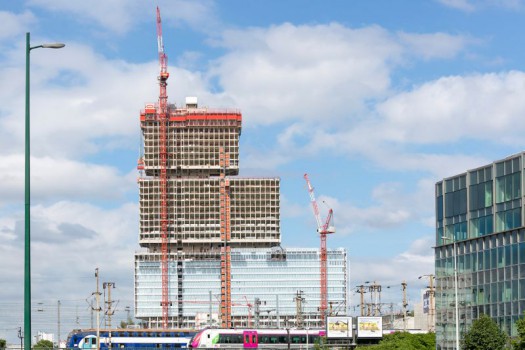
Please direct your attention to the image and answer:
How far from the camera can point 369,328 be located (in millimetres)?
184125

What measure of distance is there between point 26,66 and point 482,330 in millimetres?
61170

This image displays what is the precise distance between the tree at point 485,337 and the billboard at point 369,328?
3622 inches

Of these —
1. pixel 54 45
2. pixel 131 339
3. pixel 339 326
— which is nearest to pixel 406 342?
pixel 339 326

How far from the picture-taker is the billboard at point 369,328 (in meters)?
184

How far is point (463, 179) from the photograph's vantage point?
110750mm

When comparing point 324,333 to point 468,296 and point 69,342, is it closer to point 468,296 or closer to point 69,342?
point 69,342

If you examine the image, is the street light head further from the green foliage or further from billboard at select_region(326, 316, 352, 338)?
billboard at select_region(326, 316, 352, 338)

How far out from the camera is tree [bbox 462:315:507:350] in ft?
298

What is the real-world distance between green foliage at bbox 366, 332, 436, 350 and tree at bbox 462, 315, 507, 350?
48116 millimetres

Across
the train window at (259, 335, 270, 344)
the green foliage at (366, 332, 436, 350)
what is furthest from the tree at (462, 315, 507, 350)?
the train window at (259, 335, 270, 344)

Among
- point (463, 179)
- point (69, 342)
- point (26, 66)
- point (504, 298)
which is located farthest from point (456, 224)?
point (69, 342)

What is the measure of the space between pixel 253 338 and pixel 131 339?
2692 centimetres

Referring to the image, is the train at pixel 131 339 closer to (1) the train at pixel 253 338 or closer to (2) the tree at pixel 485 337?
(1) the train at pixel 253 338

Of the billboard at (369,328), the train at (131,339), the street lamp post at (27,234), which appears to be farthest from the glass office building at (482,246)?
the train at (131,339)
